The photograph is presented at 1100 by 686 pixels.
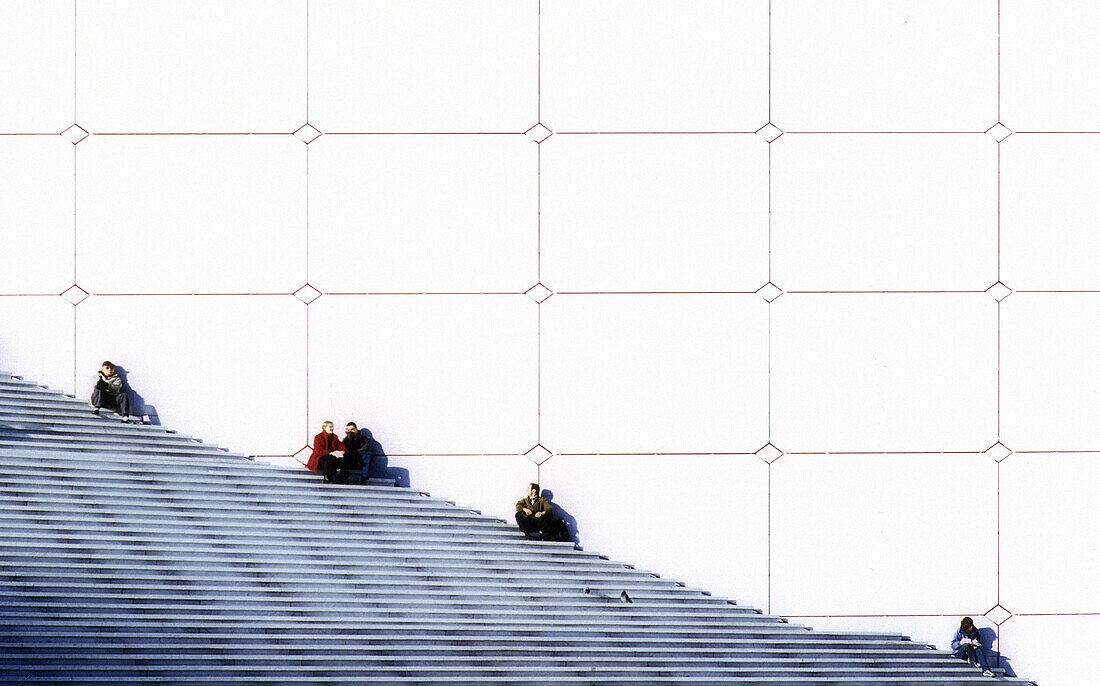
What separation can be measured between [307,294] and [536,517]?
2723 mm

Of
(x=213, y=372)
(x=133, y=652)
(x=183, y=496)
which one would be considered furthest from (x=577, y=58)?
(x=133, y=652)

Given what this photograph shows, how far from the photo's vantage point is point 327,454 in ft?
27.5

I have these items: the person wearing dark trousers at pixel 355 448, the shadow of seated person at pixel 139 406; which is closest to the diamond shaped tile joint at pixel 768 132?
the person wearing dark trousers at pixel 355 448

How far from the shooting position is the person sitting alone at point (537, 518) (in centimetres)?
837

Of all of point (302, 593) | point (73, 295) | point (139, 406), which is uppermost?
point (73, 295)

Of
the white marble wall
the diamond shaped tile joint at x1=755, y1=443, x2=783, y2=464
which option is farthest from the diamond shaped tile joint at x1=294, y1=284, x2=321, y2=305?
the diamond shaped tile joint at x1=755, y1=443, x2=783, y2=464

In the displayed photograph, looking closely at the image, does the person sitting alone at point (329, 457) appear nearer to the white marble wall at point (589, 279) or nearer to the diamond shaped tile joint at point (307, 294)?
the white marble wall at point (589, 279)

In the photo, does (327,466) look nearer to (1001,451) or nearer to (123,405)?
(123,405)

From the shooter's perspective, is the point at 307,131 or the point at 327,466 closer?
the point at 327,466

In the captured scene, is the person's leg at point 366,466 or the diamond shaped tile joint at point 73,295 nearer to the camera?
the person's leg at point 366,466

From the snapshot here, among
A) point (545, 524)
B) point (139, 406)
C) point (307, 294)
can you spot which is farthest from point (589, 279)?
point (139, 406)

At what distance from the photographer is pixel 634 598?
8250 mm

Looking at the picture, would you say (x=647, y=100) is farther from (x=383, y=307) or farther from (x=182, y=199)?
(x=182, y=199)

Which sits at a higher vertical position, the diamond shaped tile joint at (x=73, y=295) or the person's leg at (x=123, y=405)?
the diamond shaped tile joint at (x=73, y=295)
